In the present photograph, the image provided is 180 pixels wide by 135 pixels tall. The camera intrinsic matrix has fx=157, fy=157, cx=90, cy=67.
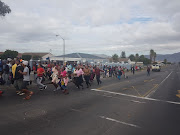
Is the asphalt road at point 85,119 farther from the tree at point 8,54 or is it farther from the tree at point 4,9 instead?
the tree at point 8,54

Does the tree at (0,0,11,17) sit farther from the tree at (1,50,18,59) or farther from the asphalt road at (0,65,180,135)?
the asphalt road at (0,65,180,135)

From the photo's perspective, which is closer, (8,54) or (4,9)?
(4,9)

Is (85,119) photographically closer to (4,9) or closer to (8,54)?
(4,9)

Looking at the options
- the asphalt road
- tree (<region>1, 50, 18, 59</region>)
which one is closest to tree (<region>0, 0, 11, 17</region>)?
tree (<region>1, 50, 18, 59</region>)

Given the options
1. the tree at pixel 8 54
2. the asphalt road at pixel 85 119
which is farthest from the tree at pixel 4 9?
the asphalt road at pixel 85 119

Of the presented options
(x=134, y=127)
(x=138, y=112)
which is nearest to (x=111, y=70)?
(x=138, y=112)

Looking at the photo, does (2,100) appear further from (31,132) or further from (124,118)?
(124,118)

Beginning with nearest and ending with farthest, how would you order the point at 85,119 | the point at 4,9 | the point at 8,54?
1. the point at 85,119
2. the point at 4,9
3. the point at 8,54

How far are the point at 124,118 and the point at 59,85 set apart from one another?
219 inches

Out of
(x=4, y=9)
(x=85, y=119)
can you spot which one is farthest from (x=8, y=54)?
(x=85, y=119)

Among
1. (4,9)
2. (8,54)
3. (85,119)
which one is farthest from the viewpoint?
(8,54)

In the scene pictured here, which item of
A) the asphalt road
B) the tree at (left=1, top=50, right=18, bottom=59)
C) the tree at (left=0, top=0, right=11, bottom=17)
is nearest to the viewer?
the asphalt road

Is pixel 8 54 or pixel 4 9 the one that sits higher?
pixel 4 9

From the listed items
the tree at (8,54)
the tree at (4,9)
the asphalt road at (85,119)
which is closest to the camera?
the asphalt road at (85,119)
